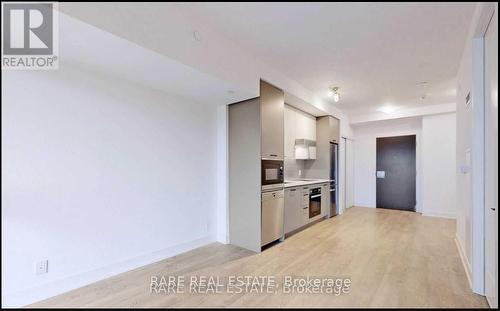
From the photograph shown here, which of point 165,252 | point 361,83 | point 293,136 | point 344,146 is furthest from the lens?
point 344,146

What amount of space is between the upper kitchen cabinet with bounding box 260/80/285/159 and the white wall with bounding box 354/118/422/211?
177 inches

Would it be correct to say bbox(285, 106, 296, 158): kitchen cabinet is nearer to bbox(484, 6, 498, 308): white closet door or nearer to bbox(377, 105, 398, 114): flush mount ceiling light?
bbox(377, 105, 398, 114): flush mount ceiling light

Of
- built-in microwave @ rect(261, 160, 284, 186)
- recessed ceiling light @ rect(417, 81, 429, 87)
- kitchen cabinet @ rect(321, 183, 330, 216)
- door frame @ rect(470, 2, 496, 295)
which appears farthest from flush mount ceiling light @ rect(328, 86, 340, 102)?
door frame @ rect(470, 2, 496, 295)

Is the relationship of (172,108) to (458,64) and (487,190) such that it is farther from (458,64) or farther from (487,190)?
(458,64)

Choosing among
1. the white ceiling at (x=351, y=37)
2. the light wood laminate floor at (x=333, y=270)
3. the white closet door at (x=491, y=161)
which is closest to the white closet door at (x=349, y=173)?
the light wood laminate floor at (x=333, y=270)

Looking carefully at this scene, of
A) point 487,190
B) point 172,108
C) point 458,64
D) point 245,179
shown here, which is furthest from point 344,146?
point 172,108

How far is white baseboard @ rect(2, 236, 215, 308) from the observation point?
6.79 feet

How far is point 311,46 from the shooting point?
9.76 feet

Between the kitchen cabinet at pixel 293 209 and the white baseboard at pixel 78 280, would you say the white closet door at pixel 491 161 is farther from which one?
the white baseboard at pixel 78 280

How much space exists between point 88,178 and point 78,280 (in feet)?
3.43

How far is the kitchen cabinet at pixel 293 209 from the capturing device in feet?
13.5

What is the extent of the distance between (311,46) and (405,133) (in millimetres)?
5215

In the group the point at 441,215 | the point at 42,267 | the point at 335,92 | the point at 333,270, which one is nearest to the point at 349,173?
the point at 441,215

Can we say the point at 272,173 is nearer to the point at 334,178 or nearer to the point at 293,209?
the point at 293,209
